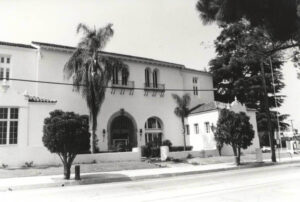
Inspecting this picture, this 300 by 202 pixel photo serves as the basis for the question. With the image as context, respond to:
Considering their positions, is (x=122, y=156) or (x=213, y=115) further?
(x=213, y=115)

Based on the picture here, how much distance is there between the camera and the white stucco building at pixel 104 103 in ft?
69.2

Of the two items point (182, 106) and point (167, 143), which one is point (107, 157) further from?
point (182, 106)

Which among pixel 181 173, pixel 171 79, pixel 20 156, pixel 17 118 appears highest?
pixel 171 79

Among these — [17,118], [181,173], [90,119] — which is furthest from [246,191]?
[90,119]

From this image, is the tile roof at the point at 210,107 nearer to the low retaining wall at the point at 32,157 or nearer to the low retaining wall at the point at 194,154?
the low retaining wall at the point at 194,154

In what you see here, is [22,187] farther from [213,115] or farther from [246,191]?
[213,115]

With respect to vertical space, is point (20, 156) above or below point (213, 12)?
below

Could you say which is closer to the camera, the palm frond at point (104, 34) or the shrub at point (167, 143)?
the palm frond at point (104, 34)

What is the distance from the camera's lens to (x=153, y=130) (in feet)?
106

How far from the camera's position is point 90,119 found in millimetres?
26688

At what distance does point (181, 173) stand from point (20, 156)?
1126cm

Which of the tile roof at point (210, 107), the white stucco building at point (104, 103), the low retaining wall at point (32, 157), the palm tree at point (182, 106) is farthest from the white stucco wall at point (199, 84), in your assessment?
the low retaining wall at point (32, 157)

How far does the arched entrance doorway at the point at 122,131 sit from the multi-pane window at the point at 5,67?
10271 millimetres

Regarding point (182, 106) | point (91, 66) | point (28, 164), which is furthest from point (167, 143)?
point (28, 164)
